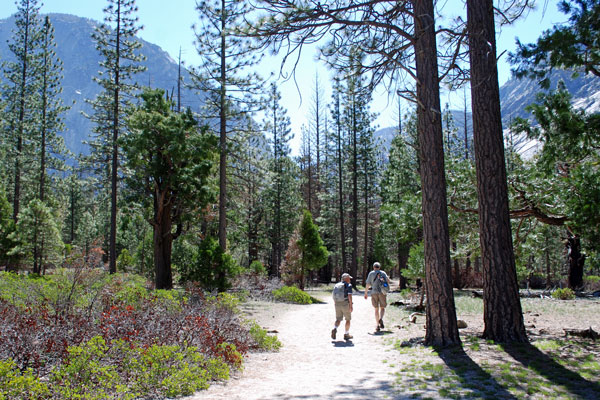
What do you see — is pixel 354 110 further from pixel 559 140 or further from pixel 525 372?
pixel 525 372

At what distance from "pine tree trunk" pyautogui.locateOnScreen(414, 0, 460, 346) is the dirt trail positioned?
113 centimetres

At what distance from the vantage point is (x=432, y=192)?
7355 mm

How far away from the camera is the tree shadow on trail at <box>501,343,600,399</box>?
14.5 ft

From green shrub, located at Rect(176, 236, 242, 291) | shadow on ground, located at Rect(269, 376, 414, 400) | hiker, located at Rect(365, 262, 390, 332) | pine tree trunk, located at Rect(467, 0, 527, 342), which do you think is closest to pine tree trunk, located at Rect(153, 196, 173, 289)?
green shrub, located at Rect(176, 236, 242, 291)

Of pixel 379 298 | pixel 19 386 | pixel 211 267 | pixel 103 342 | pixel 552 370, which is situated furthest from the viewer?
pixel 211 267

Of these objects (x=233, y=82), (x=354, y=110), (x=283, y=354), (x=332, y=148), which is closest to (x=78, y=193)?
(x=332, y=148)

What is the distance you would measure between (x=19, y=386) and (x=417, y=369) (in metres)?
4.67

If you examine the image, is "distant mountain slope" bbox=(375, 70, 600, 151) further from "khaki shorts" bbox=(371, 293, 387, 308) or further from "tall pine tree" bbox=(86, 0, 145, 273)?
"tall pine tree" bbox=(86, 0, 145, 273)

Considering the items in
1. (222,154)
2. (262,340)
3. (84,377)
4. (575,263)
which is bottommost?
(262,340)

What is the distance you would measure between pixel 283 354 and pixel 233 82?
12646 millimetres

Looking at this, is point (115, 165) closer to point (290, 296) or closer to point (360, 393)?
point (290, 296)

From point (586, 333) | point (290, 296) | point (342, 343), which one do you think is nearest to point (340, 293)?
point (342, 343)

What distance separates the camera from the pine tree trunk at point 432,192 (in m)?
7.11

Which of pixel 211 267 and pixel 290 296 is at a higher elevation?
pixel 211 267
